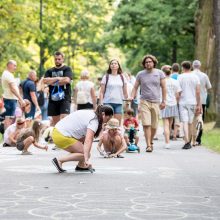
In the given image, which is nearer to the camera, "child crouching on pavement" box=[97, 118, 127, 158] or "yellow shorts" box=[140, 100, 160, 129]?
"child crouching on pavement" box=[97, 118, 127, 158]

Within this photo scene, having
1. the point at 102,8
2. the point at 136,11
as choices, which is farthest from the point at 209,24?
the point at 102,8

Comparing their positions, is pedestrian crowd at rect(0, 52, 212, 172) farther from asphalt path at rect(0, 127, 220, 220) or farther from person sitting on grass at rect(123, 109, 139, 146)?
asphalt path at rect(0, 127, 220, 220)

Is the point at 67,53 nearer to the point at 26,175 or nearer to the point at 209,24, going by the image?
the point at 209,24

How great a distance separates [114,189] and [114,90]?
8.80m

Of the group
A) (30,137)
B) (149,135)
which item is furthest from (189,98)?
(30,137)

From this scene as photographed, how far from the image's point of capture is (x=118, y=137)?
16062 millimetres

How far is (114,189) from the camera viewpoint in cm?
1078

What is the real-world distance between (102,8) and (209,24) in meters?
37.0

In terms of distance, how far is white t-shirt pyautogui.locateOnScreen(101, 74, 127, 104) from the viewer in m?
19.5

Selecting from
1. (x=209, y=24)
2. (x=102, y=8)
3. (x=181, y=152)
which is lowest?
(x=181, y=152)

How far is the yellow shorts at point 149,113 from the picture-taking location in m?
18.6

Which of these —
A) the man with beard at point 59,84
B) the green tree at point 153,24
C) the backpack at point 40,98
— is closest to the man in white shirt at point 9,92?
the man with beard at point 59,84

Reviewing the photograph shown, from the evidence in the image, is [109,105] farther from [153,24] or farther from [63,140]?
[153,24]

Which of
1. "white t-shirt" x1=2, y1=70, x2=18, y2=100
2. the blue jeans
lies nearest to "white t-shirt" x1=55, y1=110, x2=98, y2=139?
"white t-shirt" x1=2, y1=70, x2=18, y2=100
